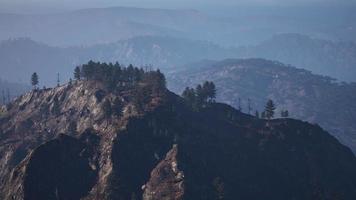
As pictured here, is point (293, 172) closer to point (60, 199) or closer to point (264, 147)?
point (264, 147)

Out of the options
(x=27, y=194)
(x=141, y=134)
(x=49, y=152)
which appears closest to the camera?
(x=27, y=194)

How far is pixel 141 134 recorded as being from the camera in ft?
586

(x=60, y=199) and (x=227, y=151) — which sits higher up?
(x=227, y=151)

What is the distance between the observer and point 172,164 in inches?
6452

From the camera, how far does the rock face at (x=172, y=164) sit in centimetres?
15788

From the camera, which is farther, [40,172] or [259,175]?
[259,175]

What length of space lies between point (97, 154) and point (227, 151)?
43.0 meters

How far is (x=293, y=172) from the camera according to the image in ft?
586

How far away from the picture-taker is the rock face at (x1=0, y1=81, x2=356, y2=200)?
15788 cm

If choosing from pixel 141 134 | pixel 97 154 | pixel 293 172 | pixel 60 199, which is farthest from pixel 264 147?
pixel 60 199

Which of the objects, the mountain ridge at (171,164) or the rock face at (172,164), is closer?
the rock face at (172,164)

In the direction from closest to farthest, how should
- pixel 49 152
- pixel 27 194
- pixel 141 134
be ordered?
1. pixel 27 194
2. pixel 49 152
3. pixel 141 134

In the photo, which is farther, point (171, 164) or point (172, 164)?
point (171, 164)

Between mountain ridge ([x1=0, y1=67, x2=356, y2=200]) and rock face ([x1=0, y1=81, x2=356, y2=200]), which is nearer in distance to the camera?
rock face ([x1=0, y1=81, x2=356, y2=200])
